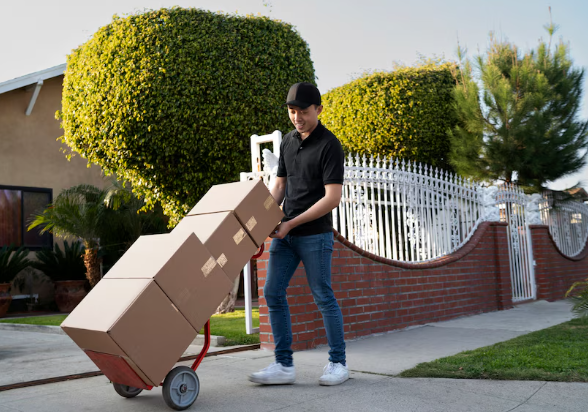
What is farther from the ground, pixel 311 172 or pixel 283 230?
pixel 311 172

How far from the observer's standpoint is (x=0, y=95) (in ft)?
40.8

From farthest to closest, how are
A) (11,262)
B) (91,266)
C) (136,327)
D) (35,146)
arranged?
(35,146), (91,266), (11,262), (136,327)

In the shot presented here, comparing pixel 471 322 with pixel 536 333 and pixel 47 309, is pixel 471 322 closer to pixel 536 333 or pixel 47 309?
pixel 536 333

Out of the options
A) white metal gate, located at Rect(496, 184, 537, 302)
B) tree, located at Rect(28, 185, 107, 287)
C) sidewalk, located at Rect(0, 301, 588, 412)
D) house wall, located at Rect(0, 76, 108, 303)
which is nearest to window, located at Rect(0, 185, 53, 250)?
house wall, located at Rect(0, 76, 108, 303)

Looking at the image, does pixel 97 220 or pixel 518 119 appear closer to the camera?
pixel 518 119

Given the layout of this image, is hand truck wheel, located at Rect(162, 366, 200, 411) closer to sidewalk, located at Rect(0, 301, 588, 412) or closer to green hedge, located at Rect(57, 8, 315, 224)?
sidewalk, located at Rect(0, 301, 588, 412)

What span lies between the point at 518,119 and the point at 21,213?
1076 centimetres

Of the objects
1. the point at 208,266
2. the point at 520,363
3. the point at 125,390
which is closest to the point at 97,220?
the point at 125,390

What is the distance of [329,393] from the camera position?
3.36 metres

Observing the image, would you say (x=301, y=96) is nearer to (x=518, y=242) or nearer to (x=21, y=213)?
(x=518, y=242)

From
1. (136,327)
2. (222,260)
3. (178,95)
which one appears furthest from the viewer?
(178,95)

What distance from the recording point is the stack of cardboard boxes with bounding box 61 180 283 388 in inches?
109

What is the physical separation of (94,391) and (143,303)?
123cm

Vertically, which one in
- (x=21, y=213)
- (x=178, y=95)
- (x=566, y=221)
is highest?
(x=178, y=95)
